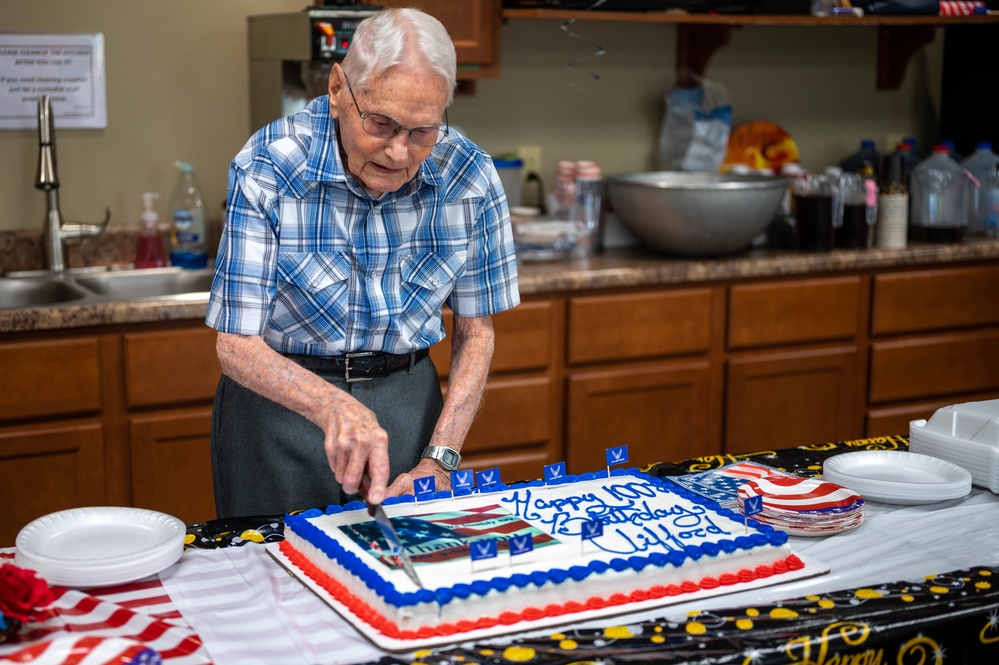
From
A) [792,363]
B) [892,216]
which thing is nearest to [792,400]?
[792,363]

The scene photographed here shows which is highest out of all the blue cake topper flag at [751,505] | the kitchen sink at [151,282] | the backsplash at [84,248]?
the backsplash at [84,248]

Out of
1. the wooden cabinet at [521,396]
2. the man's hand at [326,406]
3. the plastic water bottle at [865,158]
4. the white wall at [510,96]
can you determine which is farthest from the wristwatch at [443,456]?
the plastic water bottle at [865,158]

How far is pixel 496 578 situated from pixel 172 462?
162 cm

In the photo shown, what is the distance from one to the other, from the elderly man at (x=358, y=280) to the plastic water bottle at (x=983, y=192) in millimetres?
2433

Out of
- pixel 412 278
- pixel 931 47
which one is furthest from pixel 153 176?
pixel 931 47

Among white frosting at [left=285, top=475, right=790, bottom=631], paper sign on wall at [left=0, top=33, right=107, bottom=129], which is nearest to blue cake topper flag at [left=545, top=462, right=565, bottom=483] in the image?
white frosting at [left=285, top=475, right=790, bottom=631]

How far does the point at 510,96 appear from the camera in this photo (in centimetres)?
350

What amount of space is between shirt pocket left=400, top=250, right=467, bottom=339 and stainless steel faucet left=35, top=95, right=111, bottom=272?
153 cm

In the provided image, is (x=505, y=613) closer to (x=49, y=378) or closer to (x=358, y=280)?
(x=358, y=280)

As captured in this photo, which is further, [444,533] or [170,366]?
[170,366]

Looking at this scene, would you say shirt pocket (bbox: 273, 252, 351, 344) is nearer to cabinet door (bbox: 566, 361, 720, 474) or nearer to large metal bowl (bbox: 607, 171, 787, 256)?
cabinet door (bbox: 566, 361, 720, 474)

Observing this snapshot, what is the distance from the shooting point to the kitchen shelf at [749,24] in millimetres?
3178

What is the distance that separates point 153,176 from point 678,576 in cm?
226

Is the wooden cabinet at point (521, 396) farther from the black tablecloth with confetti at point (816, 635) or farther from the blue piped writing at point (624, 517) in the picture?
the black tablecloth with confetti at point (816, 635)
